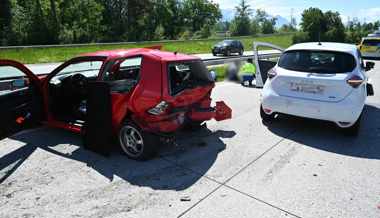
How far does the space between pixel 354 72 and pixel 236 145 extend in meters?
2.38

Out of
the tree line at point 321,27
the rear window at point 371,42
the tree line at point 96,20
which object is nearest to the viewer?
A: the rear window at point 371,42

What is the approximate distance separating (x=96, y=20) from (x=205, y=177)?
41.6m

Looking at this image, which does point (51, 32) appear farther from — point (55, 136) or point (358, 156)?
point (358, 156)

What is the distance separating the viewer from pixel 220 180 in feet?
12.6

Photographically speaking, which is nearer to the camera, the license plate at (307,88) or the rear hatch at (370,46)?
the license plate at (307,88)

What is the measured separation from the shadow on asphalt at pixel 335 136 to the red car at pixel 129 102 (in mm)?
1707

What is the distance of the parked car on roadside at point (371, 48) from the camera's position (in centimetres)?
2041

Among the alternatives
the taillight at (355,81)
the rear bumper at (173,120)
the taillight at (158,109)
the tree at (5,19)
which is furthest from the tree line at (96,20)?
the taillight at (355,81)

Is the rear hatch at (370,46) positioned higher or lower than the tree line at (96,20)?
lower

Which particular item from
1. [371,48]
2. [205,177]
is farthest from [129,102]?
[371,48]

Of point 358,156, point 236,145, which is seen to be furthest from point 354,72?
point 236,145

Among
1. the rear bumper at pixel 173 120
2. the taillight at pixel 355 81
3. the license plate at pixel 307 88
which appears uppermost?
the taillight at pixel 355 81

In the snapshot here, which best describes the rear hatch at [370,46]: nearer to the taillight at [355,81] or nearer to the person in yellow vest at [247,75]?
the person in yellow vest at [247,75]

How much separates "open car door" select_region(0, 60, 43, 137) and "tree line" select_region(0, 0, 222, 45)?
27.2 metres
